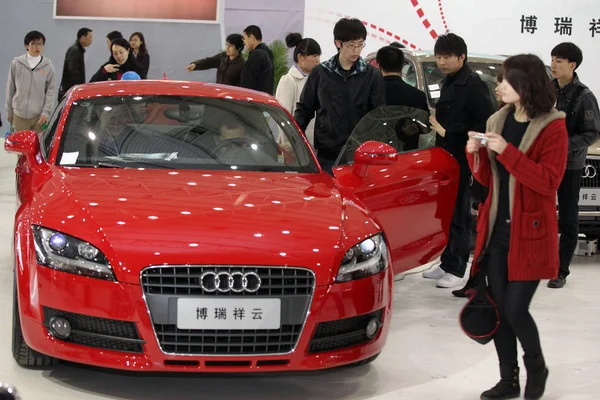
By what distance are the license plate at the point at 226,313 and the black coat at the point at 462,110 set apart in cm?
278

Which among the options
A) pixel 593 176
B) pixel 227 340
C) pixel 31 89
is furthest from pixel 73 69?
pixel 227 340

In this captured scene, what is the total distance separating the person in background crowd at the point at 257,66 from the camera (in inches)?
413

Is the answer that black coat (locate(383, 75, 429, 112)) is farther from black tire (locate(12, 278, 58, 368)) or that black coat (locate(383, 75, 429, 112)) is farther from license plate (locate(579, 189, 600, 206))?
black tire (locate(12, 278, 58, 368))

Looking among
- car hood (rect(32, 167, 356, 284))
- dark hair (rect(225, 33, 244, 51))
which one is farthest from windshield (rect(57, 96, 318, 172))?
dark hair (rect(225, 33, 244, 51))

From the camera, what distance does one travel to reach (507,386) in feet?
14.6

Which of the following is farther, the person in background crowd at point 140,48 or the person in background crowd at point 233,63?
the person in background crowd at point 140,48

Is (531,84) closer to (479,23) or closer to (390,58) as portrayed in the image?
(390,58)

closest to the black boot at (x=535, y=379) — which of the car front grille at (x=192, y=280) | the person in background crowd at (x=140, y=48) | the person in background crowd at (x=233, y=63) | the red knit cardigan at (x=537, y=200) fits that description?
the red knit cardigan at (x=537, y=200)

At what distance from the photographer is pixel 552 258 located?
13.9ft

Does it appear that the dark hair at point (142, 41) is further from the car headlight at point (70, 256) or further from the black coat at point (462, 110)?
the car headlight at point (70, 256)

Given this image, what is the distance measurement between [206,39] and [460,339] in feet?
33.4

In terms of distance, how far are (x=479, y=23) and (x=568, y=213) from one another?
6127 millimetres

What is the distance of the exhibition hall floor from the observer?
443 centimetres

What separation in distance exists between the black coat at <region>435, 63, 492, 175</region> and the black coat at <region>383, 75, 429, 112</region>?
37 cm
